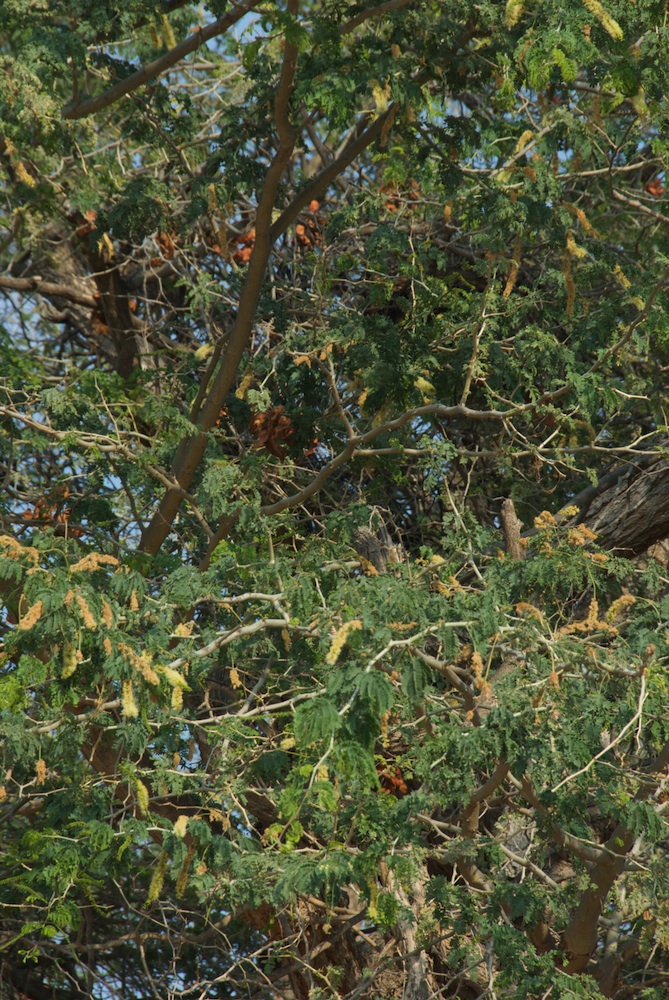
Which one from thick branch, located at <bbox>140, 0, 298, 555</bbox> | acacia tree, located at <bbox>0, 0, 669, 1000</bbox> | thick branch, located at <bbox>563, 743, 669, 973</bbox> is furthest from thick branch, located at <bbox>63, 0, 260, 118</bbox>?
thick branch, located at <bbox>563, 743, 669, 973</bbox>

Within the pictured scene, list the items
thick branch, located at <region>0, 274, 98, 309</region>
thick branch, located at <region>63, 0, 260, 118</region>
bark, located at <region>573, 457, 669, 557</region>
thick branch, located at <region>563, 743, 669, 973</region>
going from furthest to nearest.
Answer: thick branch, located at <region>0, 274, 98, 309</region> → bark, located at <region>573, 457, 669, 557</region> → thick branch, located at <region>63, 0, 260, 118</region> → thick branch, located at <region>563, 743, 669, 973</region>

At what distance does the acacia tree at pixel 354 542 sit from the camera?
4.50 m

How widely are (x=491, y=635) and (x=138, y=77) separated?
3.05m

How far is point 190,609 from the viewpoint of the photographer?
4977 mm

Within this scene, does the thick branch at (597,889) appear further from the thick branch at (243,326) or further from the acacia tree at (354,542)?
the thick branch at (243,326)

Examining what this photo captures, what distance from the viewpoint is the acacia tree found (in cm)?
450

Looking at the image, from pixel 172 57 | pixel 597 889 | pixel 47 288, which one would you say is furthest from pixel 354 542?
pixel 47 288

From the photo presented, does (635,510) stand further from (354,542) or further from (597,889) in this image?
(597,889)

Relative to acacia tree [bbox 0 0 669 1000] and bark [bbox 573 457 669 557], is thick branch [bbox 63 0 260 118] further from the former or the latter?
bark [bbox 573 457 669 557]

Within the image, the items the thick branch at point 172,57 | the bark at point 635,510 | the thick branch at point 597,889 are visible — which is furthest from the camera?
the bark at point 635,510

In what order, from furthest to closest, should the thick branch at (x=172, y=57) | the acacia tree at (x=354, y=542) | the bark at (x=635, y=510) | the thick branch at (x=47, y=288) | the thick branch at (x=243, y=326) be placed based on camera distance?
the thick branch at (x=47, y=288) → the bark at (x=635, y=510) → the thick branch at (x=172, y=57) → the thick branch at (x=243, y=326) → the acacia tree at (x=354, y=542)

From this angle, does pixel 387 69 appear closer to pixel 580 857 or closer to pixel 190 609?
pixel 190 609

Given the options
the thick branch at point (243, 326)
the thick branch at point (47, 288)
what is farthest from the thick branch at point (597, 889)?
the thick branch at point (47, 288)

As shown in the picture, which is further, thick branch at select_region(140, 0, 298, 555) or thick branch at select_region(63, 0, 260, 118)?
thick branch at select_region(63, 0, 260, 118)
